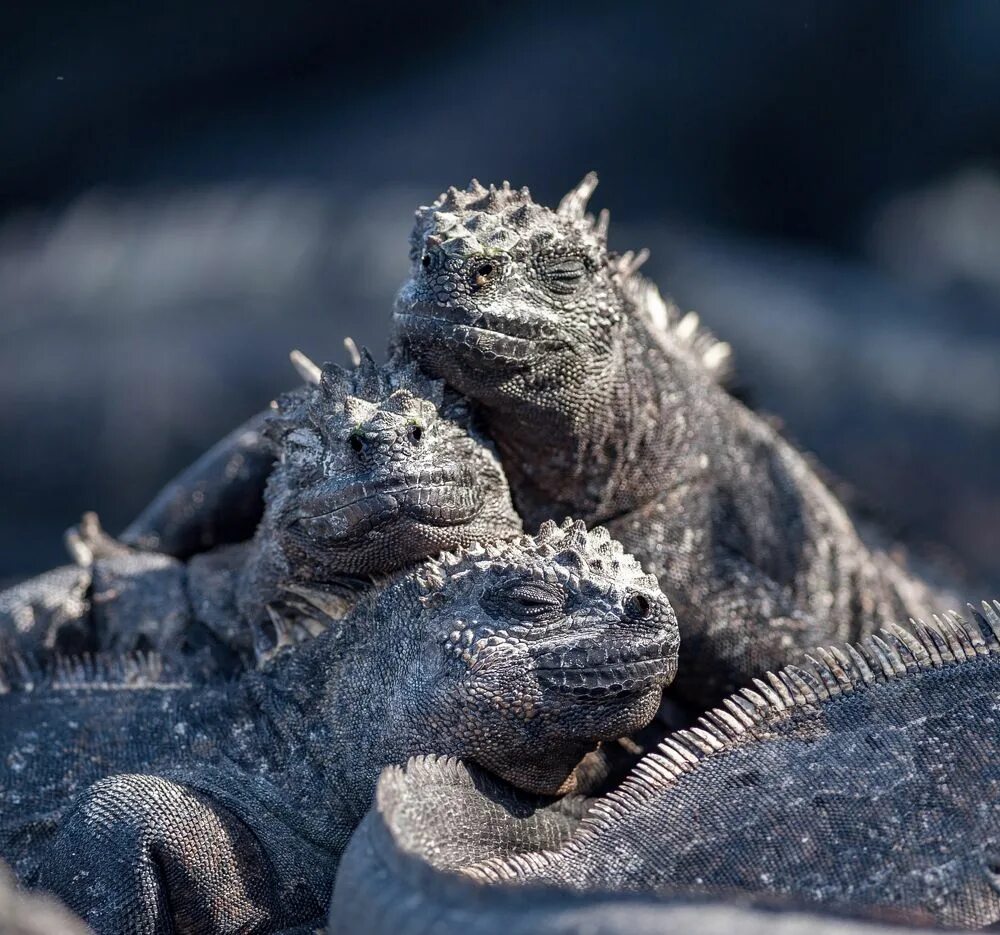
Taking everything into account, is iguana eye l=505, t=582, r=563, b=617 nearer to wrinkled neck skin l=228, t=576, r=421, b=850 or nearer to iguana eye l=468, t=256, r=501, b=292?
wrinkled neck skin l=228, t=576, r=421, b=850

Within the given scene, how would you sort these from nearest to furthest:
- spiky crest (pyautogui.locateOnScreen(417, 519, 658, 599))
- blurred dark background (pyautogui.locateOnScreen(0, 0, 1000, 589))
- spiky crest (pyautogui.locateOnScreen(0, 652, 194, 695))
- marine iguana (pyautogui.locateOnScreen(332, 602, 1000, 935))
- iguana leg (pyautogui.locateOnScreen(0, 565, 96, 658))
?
marine iguana (pyautogui.locateOnScreen(332, 602, 1000, 935)), spiky crest (pyautogui.locateOnScreen(417, 519, 658, 599)), spiky crest (pyautogui.locateOnScreen(0, 652, 194, 695)), iguana leg (pyautogui.locateOnScreen(0, 565, 96, 658)), blurred dark background (pyautogui.locateOnScreen(0, 0, 1000, 589))

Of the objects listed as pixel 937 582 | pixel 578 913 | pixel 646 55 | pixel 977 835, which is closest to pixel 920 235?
pixel 646 55

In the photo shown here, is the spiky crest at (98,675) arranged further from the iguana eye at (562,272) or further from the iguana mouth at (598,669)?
the iguana eye at (562,272)

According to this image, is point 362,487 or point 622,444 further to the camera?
point 622,444

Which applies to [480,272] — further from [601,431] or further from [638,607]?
[638,607]

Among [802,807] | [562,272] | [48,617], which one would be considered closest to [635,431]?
[562,272]

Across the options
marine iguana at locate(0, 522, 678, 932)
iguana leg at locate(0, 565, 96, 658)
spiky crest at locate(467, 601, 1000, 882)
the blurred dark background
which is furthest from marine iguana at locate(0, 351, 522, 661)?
the blurred dark background

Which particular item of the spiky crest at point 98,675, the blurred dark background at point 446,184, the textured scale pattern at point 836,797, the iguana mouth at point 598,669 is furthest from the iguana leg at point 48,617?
the blurred dark background at point 446,184
